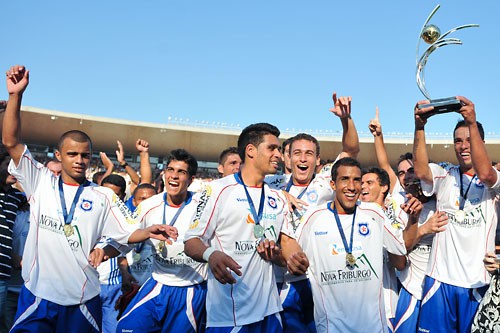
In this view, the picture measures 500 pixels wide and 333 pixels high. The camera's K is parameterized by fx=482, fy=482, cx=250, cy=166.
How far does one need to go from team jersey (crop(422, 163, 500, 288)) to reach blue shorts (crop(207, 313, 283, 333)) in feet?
5.68

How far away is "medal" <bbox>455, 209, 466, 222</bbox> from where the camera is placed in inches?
180

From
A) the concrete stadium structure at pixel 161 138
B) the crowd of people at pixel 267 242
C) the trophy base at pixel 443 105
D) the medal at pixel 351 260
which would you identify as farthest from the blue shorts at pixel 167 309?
the concrete stadium structure at pixel 161 138

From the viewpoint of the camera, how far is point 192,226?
12.9 ft

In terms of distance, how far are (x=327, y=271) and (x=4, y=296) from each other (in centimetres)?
372

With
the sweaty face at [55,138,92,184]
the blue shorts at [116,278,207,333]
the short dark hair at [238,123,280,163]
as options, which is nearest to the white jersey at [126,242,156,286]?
the blue shorts at [116,278,207,333]

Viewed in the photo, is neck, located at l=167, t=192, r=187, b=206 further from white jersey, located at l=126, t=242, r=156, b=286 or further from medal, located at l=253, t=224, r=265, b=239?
medal, located at l=253, t=224, r=265, b=239

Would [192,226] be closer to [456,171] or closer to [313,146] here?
[313,146]

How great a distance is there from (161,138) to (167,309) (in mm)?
27755

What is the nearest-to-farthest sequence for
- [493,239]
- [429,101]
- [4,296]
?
[429,101]
[493,239]
[4,296]

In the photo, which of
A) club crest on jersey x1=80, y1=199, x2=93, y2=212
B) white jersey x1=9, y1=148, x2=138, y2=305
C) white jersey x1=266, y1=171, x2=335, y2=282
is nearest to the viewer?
white jersey x1=9, y1=148, x2=138, y2=305

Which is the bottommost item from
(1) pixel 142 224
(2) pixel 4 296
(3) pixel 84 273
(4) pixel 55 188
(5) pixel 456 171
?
(2) pixel 4 296

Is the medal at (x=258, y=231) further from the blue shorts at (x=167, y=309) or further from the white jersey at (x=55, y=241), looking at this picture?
the white jersey at (x=55, y=241)

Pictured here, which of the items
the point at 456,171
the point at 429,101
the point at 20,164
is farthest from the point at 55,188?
the point at 456,171

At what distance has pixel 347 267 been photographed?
4258 mm
